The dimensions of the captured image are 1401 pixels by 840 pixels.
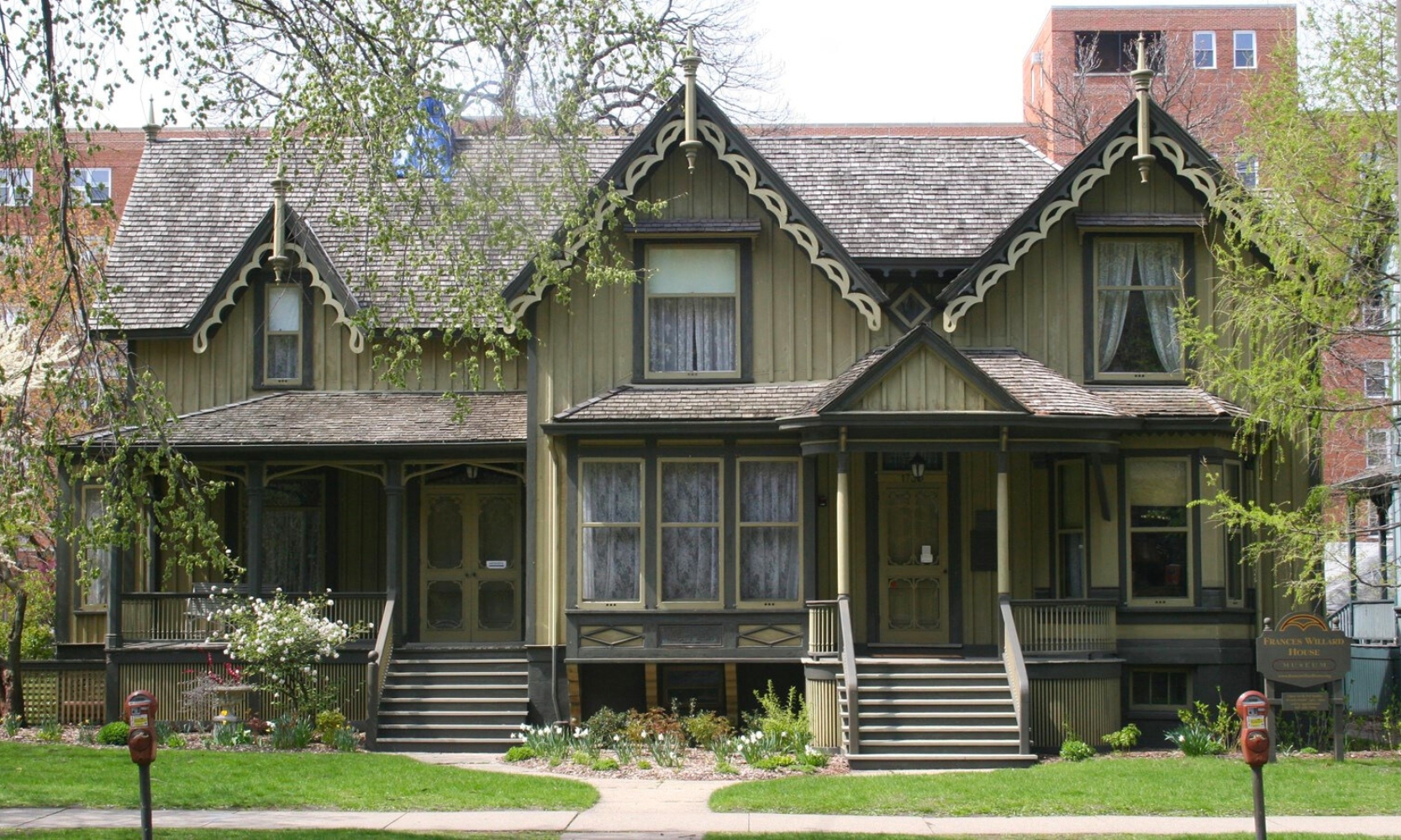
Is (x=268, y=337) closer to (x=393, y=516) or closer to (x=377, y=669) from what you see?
(x=393, y=516)

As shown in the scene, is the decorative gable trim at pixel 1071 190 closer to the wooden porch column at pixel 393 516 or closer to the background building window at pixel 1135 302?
the background building window at pixel 1135 302

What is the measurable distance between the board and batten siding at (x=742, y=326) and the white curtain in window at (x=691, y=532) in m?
1.56

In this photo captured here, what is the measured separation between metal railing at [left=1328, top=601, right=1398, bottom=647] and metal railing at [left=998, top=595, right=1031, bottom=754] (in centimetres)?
1055

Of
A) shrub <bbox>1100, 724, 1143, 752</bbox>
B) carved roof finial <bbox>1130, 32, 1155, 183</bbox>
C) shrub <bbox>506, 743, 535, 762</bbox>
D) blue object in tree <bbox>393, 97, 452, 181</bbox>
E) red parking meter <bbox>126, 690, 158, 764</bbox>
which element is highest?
carved roof finial <bbox>1130, 32, 1155, 183</bbox>

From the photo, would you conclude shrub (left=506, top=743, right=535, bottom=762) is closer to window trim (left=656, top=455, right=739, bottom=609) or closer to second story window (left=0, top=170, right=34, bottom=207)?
window trim (left=656, top=455, right=739, bottom=609)

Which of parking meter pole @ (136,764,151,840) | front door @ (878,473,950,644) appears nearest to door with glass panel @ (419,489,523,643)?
front door @ (878,473,950,644)

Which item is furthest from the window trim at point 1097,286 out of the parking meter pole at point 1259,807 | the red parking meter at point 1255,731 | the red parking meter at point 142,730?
the red parking meter at point 142,730

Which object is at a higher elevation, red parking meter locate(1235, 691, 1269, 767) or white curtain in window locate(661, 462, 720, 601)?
white curtain in window locate(661, 462, 720, 601)

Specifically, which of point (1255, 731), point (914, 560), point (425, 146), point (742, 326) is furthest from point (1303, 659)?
point (425, 146)

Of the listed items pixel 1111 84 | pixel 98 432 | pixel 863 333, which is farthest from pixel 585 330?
pixel 1111 84

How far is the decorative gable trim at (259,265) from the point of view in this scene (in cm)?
2448

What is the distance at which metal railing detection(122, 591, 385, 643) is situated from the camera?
75.9ft

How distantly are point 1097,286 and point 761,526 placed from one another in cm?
583

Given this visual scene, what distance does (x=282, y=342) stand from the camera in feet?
82.7
